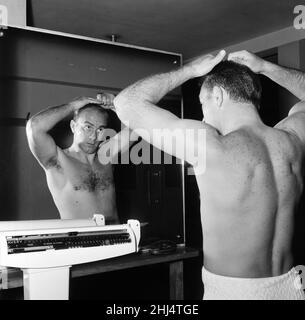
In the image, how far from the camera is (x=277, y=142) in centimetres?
139

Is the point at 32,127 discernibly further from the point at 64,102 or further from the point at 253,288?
the point at 253,288

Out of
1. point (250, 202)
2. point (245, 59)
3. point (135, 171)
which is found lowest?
point (250, 202)

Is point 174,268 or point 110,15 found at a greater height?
Answer: point 110,15

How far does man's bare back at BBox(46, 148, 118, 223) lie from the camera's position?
199cm

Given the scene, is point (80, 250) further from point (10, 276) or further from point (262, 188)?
point (262, 188)

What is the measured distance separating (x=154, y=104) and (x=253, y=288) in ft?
2.50

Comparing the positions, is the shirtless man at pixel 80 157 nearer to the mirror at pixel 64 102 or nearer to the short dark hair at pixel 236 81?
the mirror at pixel 64 102

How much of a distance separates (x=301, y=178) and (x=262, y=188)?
0.24 meters

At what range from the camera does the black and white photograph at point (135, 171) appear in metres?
1.35

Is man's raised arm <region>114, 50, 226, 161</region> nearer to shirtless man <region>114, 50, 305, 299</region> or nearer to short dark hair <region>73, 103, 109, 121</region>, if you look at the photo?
shirtless man <region>114, 50, 305, 299</region>

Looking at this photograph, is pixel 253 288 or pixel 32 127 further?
pixel 32 127

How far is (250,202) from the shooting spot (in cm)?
134

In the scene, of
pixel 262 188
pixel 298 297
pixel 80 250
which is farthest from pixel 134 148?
pixel 298 297

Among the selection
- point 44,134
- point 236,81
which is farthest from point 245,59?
point 44,134
